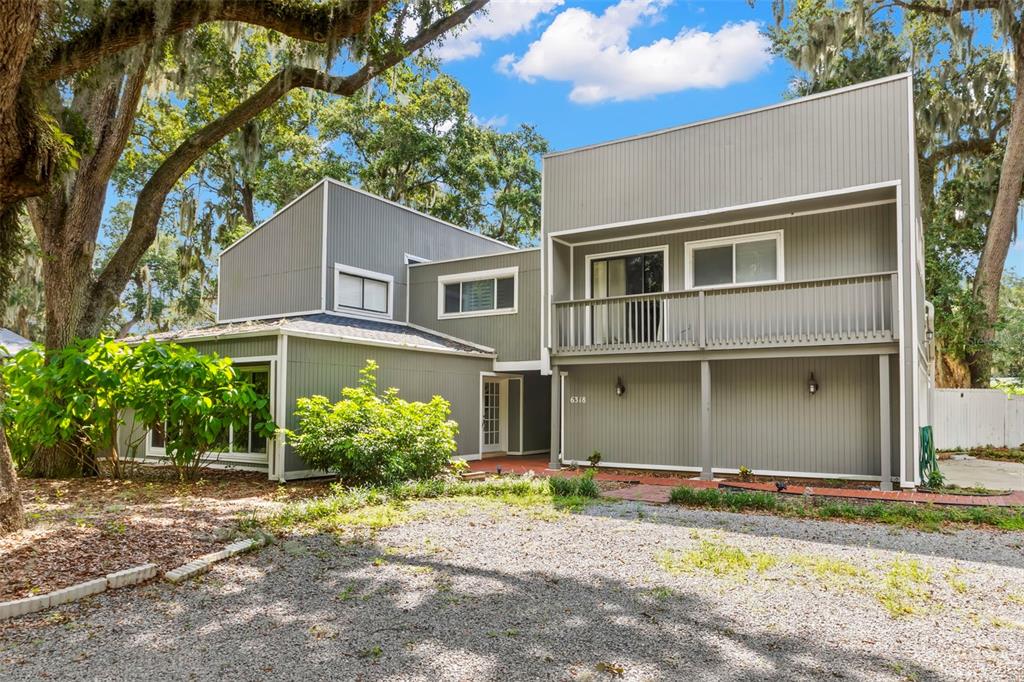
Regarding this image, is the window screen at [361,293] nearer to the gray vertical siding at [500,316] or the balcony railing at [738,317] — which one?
the gray vertical siding at [500,316]

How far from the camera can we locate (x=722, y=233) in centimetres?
1170

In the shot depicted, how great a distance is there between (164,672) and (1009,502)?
9433 millimetres

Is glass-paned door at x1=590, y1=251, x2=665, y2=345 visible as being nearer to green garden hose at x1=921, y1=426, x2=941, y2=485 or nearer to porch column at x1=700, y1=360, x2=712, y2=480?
porch column at x1=700, y1=360, x2=712, y2=480

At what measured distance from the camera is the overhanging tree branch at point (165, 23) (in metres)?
6.99

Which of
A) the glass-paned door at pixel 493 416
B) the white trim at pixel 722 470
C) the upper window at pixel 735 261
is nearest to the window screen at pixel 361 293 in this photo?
the glass-paned door at pixel 493 416

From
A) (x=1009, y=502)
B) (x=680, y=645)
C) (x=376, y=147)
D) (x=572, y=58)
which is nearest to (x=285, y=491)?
(x=680, y=645)

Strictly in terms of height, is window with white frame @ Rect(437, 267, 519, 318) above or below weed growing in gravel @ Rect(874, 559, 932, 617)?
above

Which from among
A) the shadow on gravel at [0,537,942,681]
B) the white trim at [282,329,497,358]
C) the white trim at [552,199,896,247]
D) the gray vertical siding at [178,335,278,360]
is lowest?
the shadow on gravel at [0,537,942,681]

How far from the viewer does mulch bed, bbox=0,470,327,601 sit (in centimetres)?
522

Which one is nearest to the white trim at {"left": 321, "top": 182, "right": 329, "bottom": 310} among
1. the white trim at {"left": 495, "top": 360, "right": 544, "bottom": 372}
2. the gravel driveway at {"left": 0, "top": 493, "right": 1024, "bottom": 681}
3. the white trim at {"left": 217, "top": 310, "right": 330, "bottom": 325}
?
the white trim at {"left": 217, "top": 310, "right": 330, "bottom": 325}

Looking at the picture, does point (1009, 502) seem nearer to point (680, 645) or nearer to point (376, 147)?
point (680, 645)

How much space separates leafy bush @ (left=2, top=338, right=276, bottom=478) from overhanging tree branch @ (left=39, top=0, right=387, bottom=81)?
166 inches

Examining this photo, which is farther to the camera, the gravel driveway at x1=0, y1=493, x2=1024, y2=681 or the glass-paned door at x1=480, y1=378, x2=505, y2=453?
the glass-paned door at x1=480, y1=378, x2=505, y2=453

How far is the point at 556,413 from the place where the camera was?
12.3m
